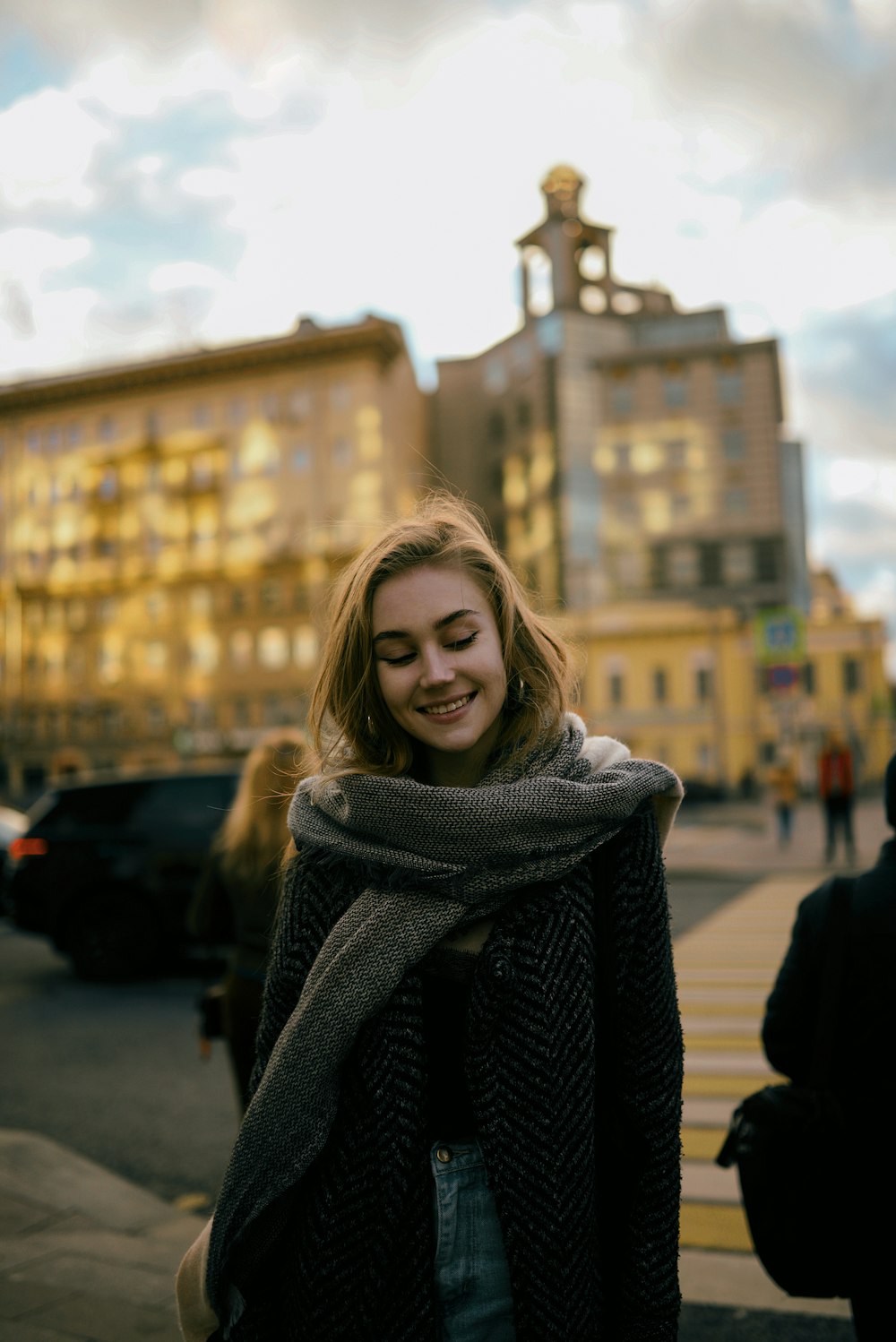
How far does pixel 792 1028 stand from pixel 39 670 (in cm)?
6584

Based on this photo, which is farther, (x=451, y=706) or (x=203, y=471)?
(x=203, y=471)

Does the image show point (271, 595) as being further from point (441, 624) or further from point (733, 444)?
point (441, 624)

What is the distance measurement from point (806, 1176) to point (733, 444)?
5854 cm

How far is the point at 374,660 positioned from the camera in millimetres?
1959

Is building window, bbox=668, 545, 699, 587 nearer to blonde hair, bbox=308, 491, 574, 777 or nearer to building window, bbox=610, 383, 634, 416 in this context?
building window, bbox=610, 383, 634, 416

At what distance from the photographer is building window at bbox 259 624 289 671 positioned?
5641 centimetres

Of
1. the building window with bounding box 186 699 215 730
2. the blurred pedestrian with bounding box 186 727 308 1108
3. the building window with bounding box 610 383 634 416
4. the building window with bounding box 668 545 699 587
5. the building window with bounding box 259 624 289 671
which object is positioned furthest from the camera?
the building window with bounding box 610 383 634 416

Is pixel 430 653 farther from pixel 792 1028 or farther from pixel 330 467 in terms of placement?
pixel 330 467

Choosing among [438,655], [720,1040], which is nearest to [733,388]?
[720,1040]

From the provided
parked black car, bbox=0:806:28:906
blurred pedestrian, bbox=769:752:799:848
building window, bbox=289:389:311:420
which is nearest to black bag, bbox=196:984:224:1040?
parked black car, bbox=0:806:28:906

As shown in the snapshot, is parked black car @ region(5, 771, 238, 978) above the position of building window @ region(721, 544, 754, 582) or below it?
below

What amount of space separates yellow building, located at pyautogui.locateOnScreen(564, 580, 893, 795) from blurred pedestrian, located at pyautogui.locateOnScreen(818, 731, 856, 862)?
3164 centimetres

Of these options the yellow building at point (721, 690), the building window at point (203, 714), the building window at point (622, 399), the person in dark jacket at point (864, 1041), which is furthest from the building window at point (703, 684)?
the person in dark jacket at point (864, 1041)

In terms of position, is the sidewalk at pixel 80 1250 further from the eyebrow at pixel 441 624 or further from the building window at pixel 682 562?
the building window at pixel 682 562
